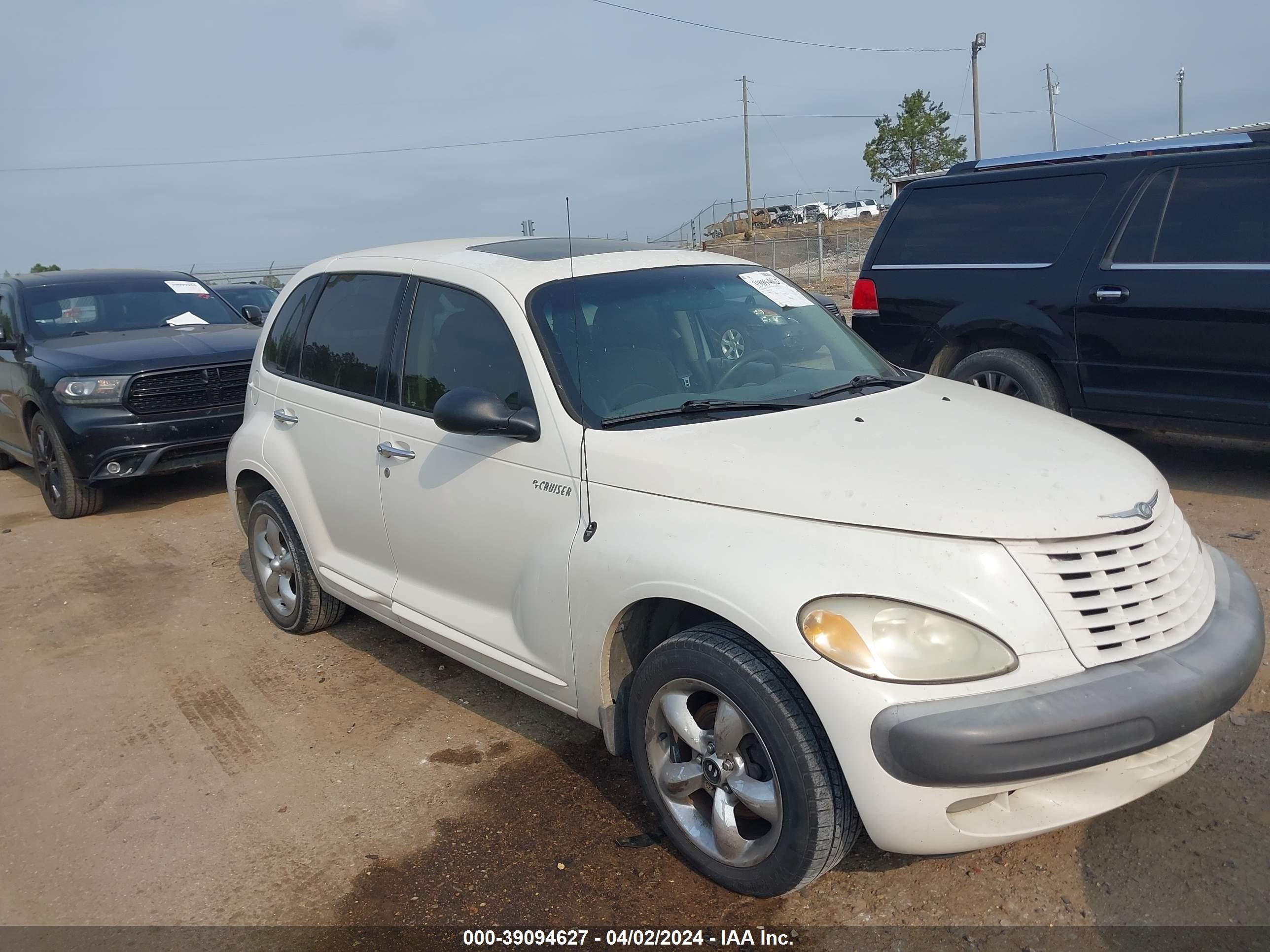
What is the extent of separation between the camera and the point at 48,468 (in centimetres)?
782

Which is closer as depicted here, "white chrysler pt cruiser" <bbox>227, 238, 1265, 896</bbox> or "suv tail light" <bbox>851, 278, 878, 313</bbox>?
"white chrysler pt cruiser" <bbox>227, 238, 1265, 896</bbox>

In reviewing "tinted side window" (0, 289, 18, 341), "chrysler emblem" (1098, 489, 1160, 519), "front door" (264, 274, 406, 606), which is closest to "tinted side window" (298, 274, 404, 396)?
"front door" (264, 274, 406, 606)

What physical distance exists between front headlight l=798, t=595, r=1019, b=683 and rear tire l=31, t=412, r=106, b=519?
6765 mm

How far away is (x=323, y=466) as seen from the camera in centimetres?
435

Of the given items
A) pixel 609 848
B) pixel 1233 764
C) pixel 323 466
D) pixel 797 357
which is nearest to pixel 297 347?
pixel 323 466

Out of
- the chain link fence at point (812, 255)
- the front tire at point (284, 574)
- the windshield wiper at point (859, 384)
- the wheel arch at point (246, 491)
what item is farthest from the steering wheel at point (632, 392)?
the chain link fence at point (812, 255)

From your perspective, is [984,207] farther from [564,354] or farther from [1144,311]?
[564,354]

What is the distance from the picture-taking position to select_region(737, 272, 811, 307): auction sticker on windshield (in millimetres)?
4078

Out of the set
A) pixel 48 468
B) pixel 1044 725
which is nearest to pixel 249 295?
pixel 48 468

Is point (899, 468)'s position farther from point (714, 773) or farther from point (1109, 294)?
point (1109, 294)

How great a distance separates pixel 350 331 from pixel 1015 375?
14.0 ft

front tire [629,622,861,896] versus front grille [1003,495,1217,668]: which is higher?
front grille [1003,495,1217,668]

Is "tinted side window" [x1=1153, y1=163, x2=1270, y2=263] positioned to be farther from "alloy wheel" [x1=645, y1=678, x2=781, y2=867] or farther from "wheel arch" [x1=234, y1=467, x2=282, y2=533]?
"wheel arch" [x1=234, y1=467, x2=282, y2=533]

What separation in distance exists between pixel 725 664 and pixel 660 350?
4.27ft
